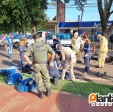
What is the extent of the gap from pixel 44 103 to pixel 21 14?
16.0 m

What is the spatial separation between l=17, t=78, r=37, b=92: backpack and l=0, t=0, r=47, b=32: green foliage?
14.3m

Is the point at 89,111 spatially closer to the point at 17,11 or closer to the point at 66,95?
the point at 66,95

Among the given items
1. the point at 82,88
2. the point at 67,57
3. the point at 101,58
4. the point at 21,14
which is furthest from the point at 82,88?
the point at 21,14

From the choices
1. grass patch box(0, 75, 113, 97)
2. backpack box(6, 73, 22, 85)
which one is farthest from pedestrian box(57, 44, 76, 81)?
backpack box(6, 73, 22, 85)

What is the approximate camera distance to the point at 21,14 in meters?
20.8

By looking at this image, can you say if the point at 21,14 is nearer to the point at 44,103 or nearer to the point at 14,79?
the point at 14,79

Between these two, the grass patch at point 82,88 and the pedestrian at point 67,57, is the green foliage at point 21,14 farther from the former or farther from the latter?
the grass patch at point 82,88

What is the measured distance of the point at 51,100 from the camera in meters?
6.10

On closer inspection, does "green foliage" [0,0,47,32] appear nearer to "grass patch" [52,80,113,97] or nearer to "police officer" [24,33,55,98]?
"grass patch" [52,80,113,97]

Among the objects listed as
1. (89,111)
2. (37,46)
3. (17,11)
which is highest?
(17,11)

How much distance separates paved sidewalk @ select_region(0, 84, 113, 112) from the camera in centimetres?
550

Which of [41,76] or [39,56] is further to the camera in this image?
[41,76]

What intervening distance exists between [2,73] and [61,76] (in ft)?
8.05

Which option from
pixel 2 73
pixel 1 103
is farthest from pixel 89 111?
pixel 2 73
